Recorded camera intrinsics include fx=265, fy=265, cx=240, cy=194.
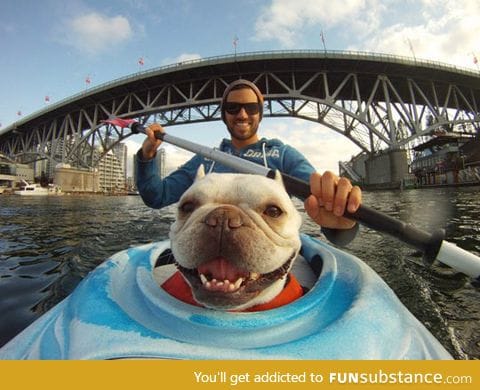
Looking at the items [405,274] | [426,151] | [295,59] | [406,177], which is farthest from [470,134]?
[405,274]

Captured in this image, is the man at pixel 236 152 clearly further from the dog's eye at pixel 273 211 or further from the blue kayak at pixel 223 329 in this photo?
the blue kayak at pixel 223 329

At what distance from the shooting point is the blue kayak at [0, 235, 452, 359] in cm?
127

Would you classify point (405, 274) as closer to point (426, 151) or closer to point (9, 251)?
point (9, 251)

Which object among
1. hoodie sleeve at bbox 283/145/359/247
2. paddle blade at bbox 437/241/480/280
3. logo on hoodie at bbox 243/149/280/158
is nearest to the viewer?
paddle blade at bbox 437/241/480/280

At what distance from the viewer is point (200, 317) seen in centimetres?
146

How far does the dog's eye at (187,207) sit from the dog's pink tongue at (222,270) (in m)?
0.41

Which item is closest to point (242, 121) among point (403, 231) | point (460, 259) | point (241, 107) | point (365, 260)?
point (241, 107)

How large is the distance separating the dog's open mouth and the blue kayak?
144mm

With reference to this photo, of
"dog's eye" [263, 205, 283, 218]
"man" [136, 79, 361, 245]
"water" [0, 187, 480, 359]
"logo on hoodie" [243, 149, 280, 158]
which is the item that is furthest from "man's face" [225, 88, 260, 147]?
"water" [0, 187, 480, 359]

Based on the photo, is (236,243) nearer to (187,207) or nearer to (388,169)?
(187,207)

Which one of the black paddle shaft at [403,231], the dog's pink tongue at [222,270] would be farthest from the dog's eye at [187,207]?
the black paddle shaft at [403,231]

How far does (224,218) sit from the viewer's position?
1.42m

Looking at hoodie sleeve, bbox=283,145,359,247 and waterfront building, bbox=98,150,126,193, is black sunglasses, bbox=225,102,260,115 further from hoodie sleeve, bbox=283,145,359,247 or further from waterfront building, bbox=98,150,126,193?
waterfront building, bbox=98,150,126,193

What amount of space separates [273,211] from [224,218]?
378mm
